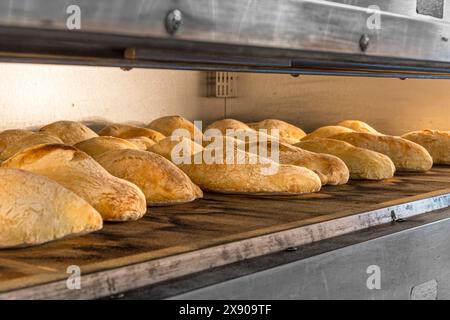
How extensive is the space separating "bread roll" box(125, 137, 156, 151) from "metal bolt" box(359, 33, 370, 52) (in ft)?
3.03

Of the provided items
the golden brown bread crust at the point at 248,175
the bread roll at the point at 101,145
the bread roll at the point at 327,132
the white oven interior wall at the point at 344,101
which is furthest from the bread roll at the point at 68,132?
the white oven interior wall at the point at 344,101

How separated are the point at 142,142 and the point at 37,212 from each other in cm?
124

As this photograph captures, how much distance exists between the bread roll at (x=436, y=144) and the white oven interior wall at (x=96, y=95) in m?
1.07

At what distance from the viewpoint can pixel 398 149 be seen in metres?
2.93

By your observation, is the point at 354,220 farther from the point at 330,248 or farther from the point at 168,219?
the point at 168,219

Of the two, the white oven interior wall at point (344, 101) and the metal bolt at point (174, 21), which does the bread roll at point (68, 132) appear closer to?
the white oven interior wall at point (344, 101)

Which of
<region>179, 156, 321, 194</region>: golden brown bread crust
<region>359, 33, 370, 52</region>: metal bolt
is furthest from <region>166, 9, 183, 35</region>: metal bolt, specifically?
<region>179, 156, 321, 194</region>: golden brown bread crust

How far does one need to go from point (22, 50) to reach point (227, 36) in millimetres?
385

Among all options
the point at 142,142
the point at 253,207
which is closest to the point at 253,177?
the point at 253,207

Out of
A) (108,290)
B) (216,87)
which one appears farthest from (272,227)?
(216,87)

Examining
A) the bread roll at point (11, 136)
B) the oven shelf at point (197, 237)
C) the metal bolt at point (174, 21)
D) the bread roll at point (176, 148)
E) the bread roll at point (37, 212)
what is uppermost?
the metal bolt at point (174, 21)

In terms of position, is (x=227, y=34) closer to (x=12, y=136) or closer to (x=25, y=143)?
(x=25, y=143)

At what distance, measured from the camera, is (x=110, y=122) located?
338cm

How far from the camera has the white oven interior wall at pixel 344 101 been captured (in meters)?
3.66
